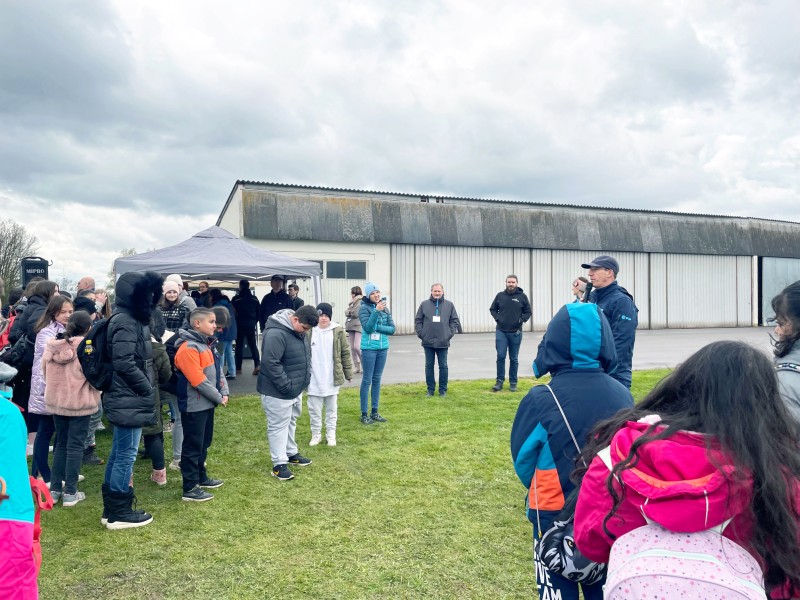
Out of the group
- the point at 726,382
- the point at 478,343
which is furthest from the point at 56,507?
the point at 478,343

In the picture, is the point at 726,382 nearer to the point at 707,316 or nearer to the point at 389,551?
the point at 389,551

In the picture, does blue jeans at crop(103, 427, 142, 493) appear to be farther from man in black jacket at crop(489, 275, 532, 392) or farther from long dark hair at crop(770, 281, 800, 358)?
man in black jacket at crop(489, 275, 532, 392)

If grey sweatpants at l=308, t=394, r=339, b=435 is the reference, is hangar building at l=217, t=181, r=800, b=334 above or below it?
above

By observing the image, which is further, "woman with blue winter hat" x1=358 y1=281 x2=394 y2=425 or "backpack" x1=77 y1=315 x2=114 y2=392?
"woman with blue winter hat" x1=358 y1=281 x2=394 y2=425

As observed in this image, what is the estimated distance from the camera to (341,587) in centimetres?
367

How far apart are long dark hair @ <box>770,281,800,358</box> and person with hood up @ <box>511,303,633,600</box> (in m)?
0.75

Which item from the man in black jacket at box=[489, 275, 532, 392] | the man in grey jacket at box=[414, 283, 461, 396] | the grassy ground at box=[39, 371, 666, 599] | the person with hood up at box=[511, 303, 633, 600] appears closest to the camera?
the person with hood up at box=[511, 303, 633, 600]

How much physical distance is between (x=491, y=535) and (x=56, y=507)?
357 centimetres

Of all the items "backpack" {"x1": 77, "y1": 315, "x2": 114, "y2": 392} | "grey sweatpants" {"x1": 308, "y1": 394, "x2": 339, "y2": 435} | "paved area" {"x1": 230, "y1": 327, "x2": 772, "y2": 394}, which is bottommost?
"paved area" {"x1": 230, "y1": 327, "x2": 772, "y2": 394}

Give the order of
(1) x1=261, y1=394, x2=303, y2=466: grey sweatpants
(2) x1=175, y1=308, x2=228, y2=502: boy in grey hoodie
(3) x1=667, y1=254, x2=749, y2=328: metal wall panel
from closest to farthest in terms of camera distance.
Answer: (2) x1=175, y1=308, x2=228, y2=502: boy in grey hoodie
(1) x1=261, y1=394, x2=303, y2=466: grey sweatpants
(3) x1=667, y1=254, x2=749, y2=328: metal wall panel

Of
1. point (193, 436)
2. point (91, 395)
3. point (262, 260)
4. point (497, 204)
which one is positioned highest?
point (497, 204)

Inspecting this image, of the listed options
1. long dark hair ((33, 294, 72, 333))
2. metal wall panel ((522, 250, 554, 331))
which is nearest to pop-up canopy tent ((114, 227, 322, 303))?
long dark hair ((33, 294, 72, 333))

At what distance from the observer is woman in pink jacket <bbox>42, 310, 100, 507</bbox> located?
196 inches

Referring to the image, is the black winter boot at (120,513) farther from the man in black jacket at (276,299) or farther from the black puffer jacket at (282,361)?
the man in black jacket at (276,299)
